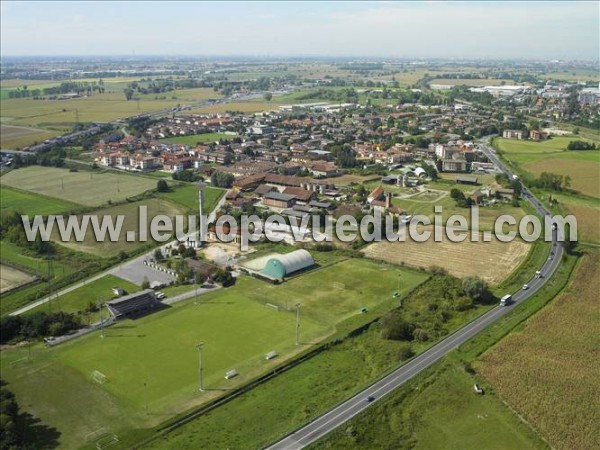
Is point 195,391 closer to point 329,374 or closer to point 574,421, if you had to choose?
point 329,374

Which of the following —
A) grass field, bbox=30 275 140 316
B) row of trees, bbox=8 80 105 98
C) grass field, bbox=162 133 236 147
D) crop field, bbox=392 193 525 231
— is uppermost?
row of trees, bbox=8 80 105 98

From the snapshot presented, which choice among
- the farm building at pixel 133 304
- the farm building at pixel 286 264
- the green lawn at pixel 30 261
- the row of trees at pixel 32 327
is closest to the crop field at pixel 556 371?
the farm building at pixel 286 264

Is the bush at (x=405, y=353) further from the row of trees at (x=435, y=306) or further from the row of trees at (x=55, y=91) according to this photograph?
the row of trees at (x=55, y=91)

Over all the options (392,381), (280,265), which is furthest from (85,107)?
(392,381)

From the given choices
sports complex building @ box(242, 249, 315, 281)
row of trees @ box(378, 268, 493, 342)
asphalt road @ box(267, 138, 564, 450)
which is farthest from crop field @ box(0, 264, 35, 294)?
asphalt road @ box(267, 138, 564, 450)

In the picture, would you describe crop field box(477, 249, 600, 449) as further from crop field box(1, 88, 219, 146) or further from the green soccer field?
crop field box(1, 88, 219, 146)
